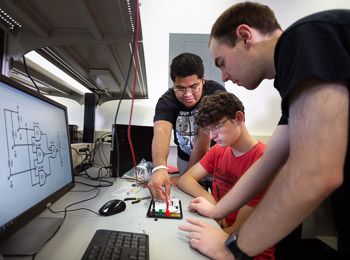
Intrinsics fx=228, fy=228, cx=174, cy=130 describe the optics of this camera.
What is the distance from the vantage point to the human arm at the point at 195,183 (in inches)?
41.1

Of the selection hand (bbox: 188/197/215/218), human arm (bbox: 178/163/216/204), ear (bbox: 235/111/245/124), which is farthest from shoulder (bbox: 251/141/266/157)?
hand (bbox: 188/197/215/218)

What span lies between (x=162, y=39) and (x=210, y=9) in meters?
0.60

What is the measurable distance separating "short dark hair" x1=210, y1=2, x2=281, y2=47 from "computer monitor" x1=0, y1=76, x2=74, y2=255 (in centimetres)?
60

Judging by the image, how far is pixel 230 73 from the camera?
30.4 inches

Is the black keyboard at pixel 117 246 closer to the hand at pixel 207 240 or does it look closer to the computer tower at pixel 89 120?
the hand at pixel 207 240

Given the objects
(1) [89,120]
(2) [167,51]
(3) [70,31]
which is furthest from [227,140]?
(2) [167,51]

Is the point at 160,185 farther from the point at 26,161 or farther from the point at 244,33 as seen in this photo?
the point at 244,33

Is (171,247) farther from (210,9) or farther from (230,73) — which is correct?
(210,9)

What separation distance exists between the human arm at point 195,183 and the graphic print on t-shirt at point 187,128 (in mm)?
270

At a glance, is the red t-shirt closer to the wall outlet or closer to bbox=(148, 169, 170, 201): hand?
bbox=(148, 169, 170, 201): hand

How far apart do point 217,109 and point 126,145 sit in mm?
662

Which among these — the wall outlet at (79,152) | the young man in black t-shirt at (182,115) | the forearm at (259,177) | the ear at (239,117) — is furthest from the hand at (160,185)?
the wall outlet at (79,152)

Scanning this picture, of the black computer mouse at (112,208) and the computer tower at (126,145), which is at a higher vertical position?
the computer tower at (126,145)

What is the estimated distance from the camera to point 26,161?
543 millimetres
